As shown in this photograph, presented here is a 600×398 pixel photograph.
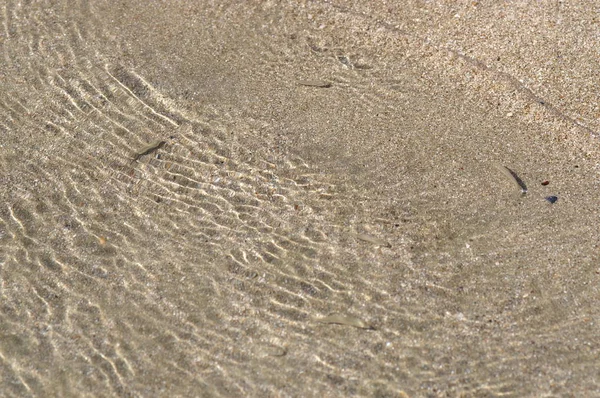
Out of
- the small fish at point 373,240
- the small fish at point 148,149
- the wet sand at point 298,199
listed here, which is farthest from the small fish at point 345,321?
the small fish at point 148,149

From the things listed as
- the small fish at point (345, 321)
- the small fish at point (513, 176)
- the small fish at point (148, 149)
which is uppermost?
the small fish at point (513, 176)

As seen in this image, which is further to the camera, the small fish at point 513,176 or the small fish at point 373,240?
the small fish at point 513,176

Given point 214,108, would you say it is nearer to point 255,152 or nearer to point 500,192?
point 255,152

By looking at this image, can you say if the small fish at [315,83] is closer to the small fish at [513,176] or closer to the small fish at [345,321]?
the small fish at [513,176]

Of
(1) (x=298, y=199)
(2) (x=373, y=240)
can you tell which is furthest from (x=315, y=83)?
(2) (x=373, y=240)

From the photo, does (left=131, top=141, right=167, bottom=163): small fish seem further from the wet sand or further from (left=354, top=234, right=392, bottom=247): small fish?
(left=354, top=234, right=392, bottom=247): small fish

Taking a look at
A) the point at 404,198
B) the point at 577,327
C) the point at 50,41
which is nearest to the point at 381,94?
the point at 404,198
